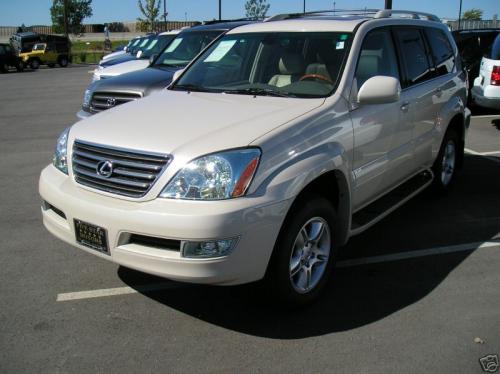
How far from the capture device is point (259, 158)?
3.03m

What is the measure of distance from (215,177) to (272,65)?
1709mm

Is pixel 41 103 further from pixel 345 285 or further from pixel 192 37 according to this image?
pixel 345 285

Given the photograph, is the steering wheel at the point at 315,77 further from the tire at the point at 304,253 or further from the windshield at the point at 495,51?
the windshield at the point at 495,51

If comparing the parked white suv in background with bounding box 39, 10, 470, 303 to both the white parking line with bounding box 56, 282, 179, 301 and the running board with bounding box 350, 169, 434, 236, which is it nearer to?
the running board with bounding box 350, 169, 434, 236

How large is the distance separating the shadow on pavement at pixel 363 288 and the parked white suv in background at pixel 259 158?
0.72ft

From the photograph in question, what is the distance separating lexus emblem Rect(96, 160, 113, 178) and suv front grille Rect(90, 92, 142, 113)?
4.36 metres

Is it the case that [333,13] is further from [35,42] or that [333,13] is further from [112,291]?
[35,42]

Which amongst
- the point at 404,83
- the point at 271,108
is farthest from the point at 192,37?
the point at 271,108

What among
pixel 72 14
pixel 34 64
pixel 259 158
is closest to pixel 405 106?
pixel 259 158

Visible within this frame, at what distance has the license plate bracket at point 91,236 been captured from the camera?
10.3 feet

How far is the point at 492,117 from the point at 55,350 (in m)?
10.8

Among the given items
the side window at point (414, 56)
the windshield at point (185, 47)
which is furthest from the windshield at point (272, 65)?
the windshield at point (185, 47)

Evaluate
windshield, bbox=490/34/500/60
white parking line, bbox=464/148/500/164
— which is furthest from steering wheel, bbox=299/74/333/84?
windshield, bbox=490/34/500/60

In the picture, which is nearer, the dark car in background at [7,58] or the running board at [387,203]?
the running board at [387,203]
